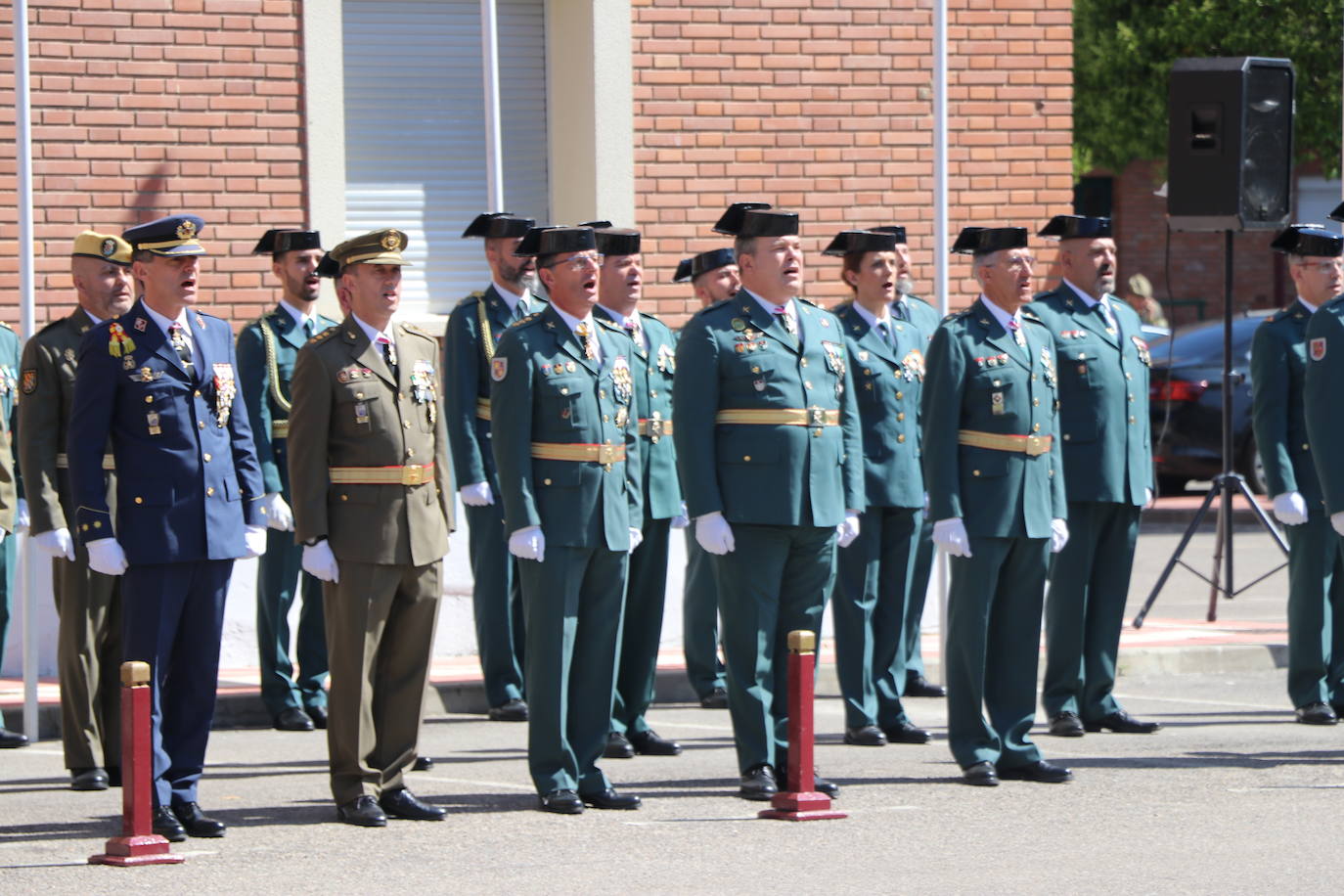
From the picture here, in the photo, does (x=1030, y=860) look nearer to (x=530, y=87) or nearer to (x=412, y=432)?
(x=412, y=432)

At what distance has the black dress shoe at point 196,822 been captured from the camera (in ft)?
26.8

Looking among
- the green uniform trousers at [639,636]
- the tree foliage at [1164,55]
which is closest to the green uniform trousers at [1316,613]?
the green uniform trousers at [639,636]

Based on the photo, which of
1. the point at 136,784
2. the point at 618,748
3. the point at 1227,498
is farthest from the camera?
the point at 1227,498

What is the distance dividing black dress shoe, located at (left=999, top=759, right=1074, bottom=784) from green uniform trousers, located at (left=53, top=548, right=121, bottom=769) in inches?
135

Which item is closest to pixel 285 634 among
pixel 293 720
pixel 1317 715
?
pixel 293 720

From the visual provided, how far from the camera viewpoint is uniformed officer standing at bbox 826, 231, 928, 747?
34.3 ft

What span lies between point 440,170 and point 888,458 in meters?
4.19

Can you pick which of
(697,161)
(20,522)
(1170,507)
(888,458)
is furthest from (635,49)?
(1170,507)

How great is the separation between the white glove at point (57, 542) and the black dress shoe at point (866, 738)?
11.1ft

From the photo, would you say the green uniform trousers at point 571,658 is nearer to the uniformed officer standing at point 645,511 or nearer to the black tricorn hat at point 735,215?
the uniformed officer standing at point 645,511

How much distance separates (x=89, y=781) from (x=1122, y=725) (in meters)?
4.38

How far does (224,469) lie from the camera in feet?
27.3

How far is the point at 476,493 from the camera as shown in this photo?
1045 cm

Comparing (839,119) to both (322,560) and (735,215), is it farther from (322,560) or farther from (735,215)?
(322,560)
